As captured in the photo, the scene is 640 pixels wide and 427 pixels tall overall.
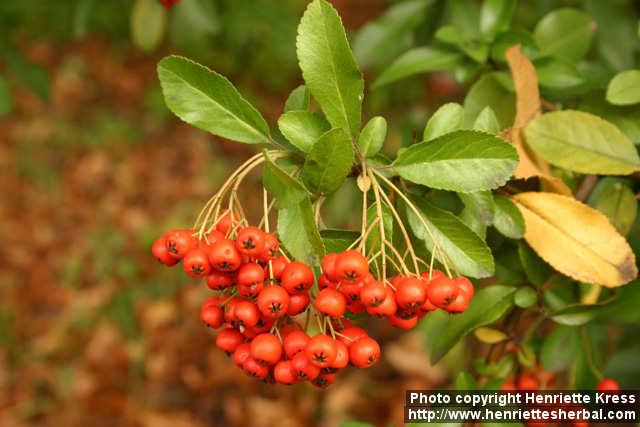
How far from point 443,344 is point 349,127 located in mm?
616

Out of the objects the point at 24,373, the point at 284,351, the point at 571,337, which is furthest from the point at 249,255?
the point at 24,373

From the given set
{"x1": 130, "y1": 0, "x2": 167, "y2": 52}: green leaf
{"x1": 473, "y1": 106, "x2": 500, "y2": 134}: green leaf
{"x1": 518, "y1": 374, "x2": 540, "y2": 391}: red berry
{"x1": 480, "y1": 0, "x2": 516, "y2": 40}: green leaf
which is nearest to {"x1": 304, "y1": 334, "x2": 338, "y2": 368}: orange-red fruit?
{"x1": 473, "y1": 106, "x2": 500, "y2": 134}: green leaf

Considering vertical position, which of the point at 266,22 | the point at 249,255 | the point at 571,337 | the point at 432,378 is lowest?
the point at 432,378

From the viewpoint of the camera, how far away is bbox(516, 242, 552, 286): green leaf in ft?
Result: 4.80

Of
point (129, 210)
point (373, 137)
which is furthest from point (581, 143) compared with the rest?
point (129, 210)

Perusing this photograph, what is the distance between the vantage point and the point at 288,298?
1.09m

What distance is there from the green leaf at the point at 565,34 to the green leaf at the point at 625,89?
1.32ft

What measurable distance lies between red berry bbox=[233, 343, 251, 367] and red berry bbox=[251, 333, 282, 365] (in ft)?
0.17

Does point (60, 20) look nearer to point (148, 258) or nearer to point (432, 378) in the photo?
point (148, 258)

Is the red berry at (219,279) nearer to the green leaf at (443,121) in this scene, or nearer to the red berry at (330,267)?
the red berry at (330,267)

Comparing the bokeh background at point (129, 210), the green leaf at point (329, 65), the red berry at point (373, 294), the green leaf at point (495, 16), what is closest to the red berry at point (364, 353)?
the red berry at point (373, 294)

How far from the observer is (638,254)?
4.89 ft

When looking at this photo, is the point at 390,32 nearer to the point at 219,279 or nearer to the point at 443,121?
the point at 443,121

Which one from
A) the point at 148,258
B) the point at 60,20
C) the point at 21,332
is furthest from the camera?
the point at 148,258
